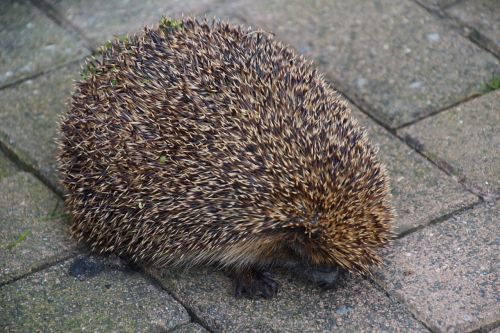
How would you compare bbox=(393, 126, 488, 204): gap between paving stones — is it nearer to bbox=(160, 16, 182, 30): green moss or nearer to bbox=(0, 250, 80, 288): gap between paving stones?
bbox=(160, 16, 182, 30): green moss

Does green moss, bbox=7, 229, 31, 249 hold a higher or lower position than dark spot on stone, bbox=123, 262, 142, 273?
higher

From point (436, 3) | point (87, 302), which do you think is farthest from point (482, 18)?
point (87, 302)

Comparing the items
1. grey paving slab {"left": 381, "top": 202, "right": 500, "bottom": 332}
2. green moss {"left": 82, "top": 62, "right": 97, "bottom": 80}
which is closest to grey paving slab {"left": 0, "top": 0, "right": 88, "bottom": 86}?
green moss {"left": 82, "top": 62, "right": 97, "bottom": 80}

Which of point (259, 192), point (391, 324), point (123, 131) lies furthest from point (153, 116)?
point (391, 324)

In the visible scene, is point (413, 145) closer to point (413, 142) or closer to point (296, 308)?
point (413, 142)

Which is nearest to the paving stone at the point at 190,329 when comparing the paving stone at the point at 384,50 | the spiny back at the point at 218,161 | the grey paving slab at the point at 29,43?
the spiny back at the point at 218,161

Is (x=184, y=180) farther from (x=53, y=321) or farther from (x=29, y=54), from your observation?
(x=29, y=54)
